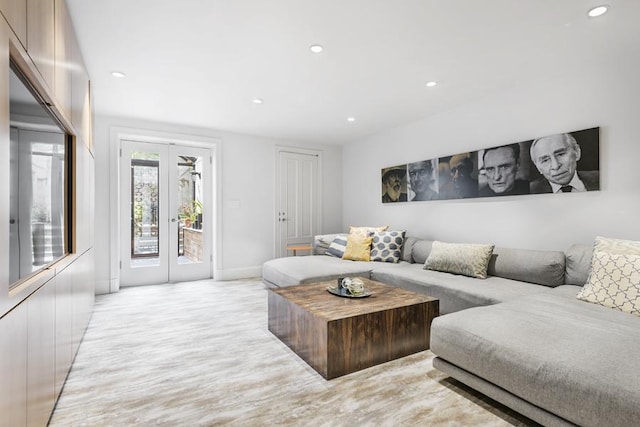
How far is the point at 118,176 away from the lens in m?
4.51

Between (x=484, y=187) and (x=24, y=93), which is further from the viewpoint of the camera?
(x=484, y=187)

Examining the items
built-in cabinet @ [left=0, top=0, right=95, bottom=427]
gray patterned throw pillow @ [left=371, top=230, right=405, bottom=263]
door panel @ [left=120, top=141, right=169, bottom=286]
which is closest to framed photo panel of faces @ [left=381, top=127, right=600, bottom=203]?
gray patterned throw pillow @ [left=371, top=230, right=405, bottom=263]

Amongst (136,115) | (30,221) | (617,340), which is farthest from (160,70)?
(617,340)

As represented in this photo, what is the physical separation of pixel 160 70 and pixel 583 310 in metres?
3.79

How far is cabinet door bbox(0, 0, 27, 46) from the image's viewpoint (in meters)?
1.06

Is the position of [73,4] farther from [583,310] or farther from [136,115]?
[583,310]

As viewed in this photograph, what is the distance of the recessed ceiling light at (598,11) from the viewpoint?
6.88 feet

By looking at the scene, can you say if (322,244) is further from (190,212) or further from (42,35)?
(42,35)

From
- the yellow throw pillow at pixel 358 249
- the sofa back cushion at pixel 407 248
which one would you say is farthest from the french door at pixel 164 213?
Result: the sofa back cushion at pixel 407 248

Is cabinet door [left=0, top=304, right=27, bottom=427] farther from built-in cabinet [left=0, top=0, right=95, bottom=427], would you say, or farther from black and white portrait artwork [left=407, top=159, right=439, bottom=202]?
black and white portrait artwork [left=407, top=159, right=439, bottom=202]

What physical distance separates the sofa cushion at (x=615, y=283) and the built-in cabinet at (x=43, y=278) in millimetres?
3180

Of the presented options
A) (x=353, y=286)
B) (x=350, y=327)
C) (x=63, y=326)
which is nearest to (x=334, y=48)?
(x=353, y=286)

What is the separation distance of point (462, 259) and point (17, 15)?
3526 mm

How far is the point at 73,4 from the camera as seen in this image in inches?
82.0
